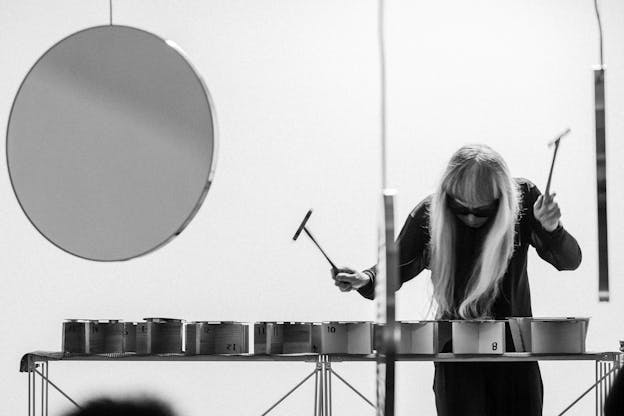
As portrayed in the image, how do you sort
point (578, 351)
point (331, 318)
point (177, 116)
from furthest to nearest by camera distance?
point (331, 318) → point (578, 351) → point (177, 116)

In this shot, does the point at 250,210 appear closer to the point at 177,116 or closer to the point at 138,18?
the point at 138,18

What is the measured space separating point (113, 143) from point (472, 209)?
129 cm

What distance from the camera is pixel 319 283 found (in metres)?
3.78

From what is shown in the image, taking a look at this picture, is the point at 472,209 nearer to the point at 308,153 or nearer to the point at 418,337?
the point at 418,337

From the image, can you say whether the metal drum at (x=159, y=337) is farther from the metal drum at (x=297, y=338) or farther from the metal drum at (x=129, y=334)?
the metal drum at (x=297, y=338)

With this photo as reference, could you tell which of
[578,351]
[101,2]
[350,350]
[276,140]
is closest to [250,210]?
[276,140]

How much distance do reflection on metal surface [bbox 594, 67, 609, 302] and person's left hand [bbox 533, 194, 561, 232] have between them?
32.2 inches

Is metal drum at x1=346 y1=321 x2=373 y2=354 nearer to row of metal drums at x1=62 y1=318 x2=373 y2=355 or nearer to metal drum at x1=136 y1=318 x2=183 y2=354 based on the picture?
row of metal drums at x1=62 y1=318 x2=373 y2=355

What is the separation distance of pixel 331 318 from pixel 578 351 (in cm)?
146

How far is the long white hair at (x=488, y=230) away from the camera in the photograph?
8.41 feet

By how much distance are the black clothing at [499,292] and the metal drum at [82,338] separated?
649 mm

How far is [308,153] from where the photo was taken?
3814 mm

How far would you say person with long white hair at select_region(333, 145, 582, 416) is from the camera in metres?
2.54

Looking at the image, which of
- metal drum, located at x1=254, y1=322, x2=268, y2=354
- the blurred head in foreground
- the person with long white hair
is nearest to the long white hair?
the person with long white hair
